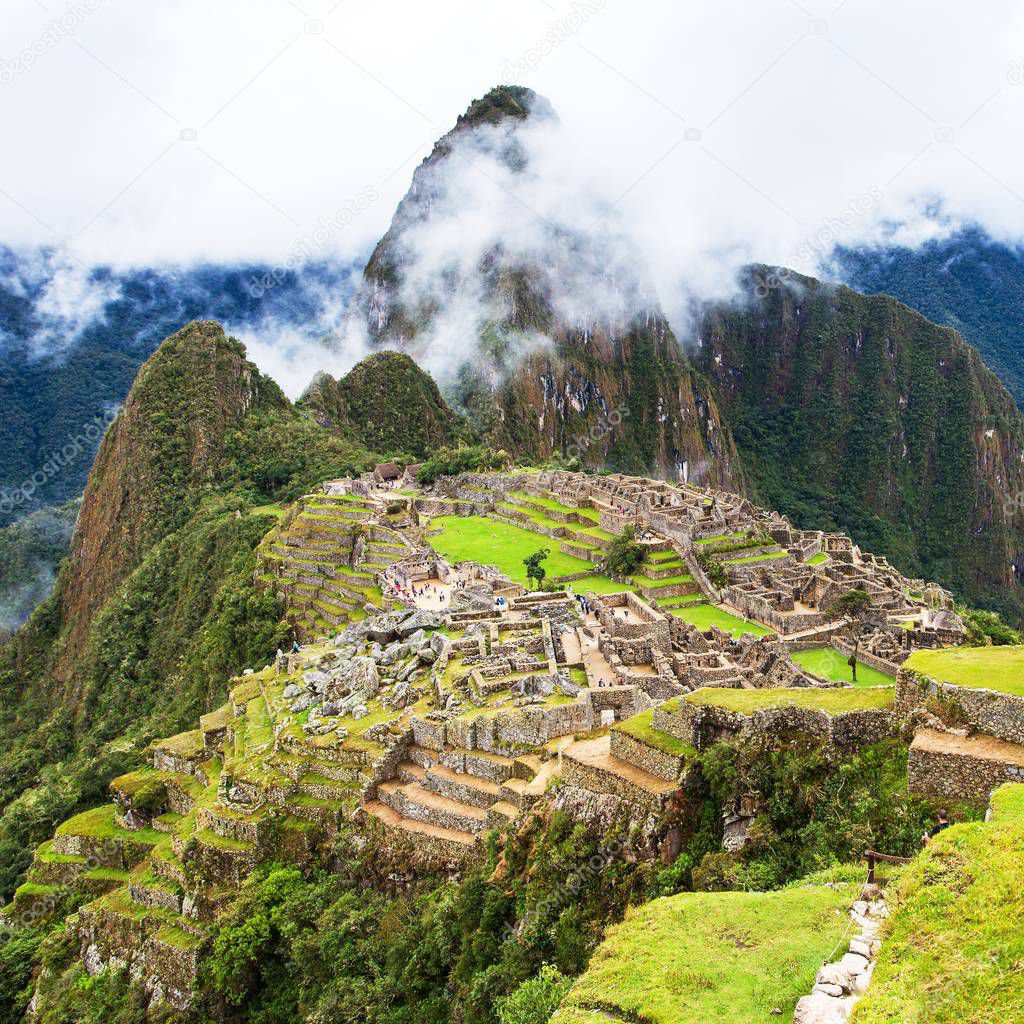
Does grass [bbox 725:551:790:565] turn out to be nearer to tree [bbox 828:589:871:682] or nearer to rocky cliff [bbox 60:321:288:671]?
tree [bbox 828:589:871:682]

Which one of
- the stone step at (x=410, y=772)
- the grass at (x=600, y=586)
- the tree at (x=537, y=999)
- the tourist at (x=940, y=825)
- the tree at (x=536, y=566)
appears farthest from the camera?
the tree at (x=536, y=566)

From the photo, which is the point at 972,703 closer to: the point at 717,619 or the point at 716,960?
the point at 716,960

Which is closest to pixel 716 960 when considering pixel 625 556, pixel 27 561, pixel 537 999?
pixel 537 999

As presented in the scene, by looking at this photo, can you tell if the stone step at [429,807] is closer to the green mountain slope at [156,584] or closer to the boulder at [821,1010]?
the boulder at [821,1010]

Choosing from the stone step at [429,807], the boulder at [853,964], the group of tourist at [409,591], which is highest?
the group of tourist at [409,591]

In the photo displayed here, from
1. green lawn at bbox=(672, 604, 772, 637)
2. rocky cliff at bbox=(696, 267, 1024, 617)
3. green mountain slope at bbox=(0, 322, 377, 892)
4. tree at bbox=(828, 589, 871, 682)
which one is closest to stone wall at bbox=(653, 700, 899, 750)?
green lawn at bbox=(672, 604, 772, 637)

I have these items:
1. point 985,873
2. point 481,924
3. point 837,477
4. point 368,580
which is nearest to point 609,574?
point 368,580

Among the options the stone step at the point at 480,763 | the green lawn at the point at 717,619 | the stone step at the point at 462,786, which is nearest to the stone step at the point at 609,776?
the stone step at the point at 480,763
